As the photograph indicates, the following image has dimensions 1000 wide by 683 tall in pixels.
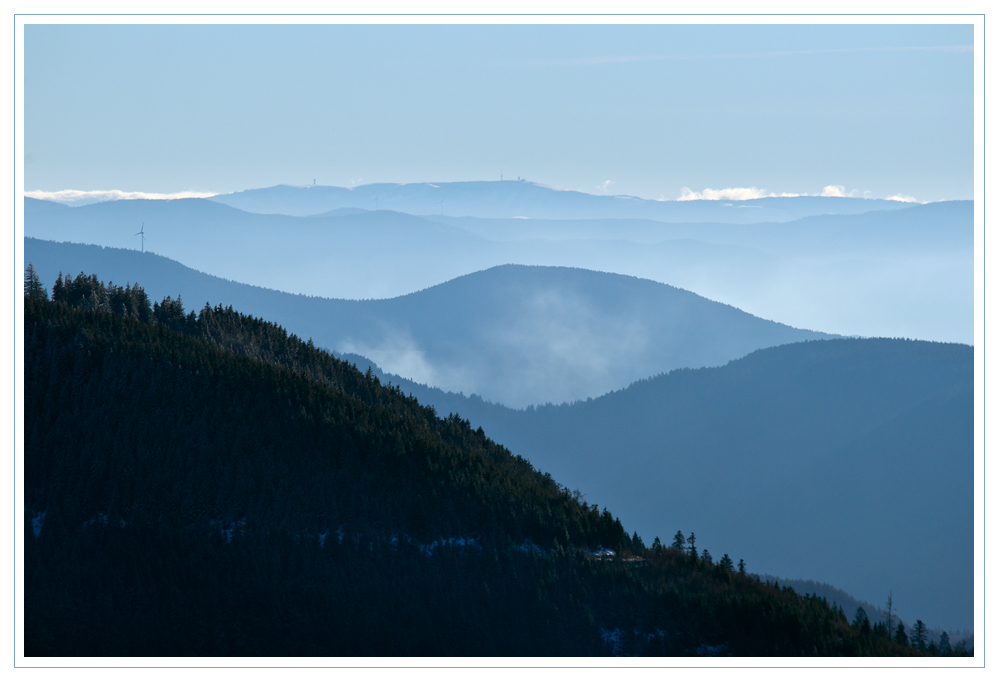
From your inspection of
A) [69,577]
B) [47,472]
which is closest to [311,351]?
[47,472]

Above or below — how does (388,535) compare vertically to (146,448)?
below
